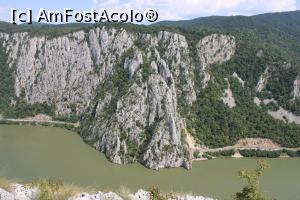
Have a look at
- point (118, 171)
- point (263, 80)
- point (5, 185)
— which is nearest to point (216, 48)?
point (263, 80)

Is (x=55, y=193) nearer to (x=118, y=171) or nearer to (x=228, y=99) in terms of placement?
(x=118, y=171)

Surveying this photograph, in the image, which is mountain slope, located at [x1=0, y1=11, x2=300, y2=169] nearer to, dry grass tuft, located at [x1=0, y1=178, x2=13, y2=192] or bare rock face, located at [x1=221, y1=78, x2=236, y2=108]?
bare rock face, located at [x1=221, y1=78, x2=236, y2=108]

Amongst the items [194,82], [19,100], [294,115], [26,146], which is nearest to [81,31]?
[19,100]

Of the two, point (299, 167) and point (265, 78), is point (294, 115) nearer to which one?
point (265, 78)

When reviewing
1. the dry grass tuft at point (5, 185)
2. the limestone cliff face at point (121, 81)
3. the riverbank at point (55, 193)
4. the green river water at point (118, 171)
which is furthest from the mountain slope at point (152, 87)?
the dry grass tuft at point (5, 185)

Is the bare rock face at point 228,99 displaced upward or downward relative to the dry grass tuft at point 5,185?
downward

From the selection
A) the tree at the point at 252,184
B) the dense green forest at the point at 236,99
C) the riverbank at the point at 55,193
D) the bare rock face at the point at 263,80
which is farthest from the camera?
the bare rock face at the point at 263,80

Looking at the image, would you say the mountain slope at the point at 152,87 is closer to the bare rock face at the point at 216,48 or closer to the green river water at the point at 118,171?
the bare rock face at the point at 216,48

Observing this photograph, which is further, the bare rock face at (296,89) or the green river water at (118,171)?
the bare rock face at (296,89)
